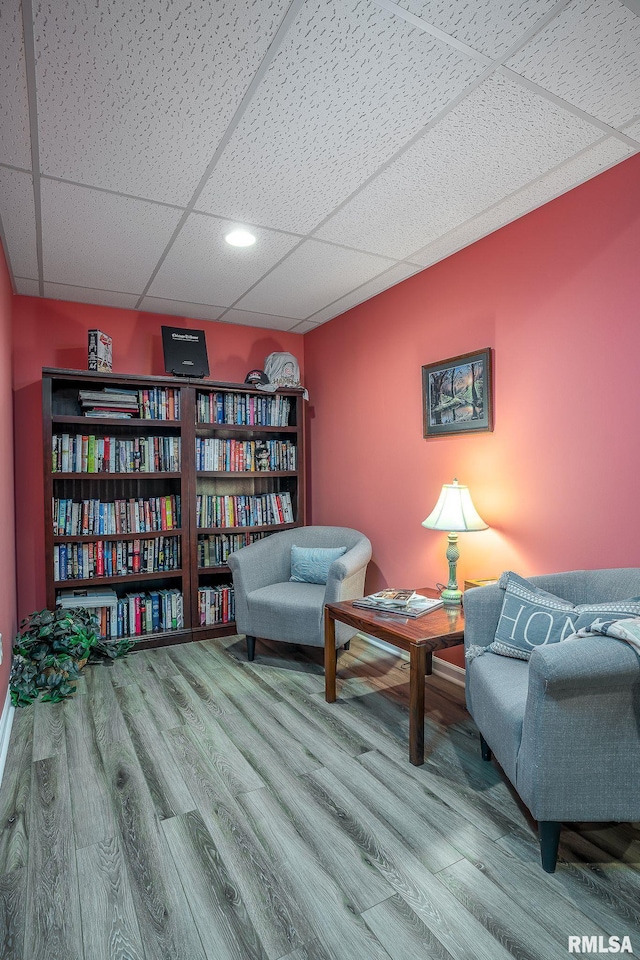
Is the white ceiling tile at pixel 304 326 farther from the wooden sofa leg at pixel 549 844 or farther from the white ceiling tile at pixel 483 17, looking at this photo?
the wooden sofa leg at pixel 549 844

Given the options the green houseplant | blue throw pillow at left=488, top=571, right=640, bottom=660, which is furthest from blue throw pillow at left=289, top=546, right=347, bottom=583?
blue throw pillow at left=488, top=571, right=640, bottom=660

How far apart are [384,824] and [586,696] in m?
0.87

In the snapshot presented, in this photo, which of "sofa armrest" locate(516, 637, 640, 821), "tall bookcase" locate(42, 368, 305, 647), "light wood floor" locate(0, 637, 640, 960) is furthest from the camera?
"tall bookcase" locate(42, 368, 305, 647)

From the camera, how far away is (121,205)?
2.45m

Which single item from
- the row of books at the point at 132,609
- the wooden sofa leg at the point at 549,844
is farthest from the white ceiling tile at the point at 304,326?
the wooden sofa leg at the point at 549,844

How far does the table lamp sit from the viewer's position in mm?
2734

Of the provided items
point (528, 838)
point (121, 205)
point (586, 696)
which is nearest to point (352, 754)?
point (528, 838)

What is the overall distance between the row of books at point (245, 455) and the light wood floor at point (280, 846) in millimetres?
1905

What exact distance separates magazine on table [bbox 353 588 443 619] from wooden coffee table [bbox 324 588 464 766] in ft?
0.09

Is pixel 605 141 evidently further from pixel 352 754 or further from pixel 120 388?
pixel 120 388

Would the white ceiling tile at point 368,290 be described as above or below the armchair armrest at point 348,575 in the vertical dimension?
above

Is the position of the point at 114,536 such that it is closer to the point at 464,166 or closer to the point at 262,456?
the point at 262,456

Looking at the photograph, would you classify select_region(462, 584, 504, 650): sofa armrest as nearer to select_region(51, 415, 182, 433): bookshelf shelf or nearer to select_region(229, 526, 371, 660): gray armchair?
select_region(229, 526, 371, 660): gray armchair

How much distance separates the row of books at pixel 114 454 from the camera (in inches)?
139
